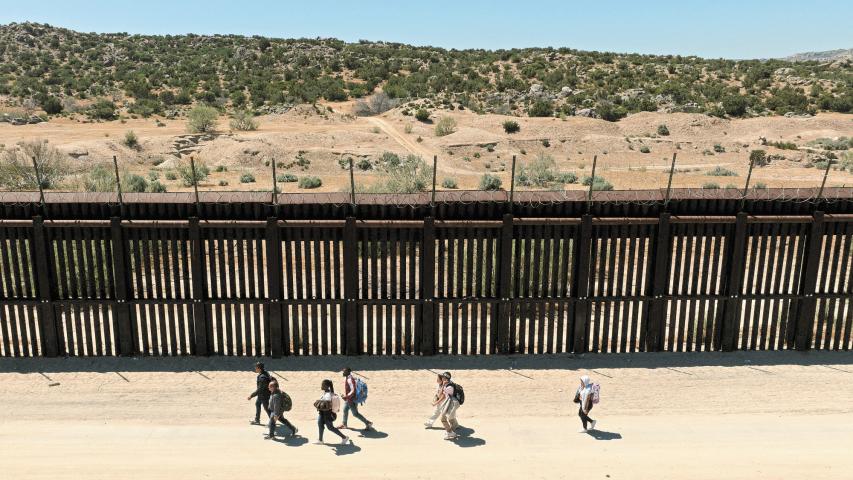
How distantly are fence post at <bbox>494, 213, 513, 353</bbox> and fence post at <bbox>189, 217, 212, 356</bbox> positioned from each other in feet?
15.8

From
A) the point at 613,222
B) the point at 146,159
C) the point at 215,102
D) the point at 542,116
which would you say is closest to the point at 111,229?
the point at 613,222

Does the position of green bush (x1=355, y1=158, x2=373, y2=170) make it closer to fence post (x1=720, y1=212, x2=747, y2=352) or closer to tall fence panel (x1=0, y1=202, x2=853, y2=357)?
tall fence panel (x1=0, y1=202, x2=853, y2=357)

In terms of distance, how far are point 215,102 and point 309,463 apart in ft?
189

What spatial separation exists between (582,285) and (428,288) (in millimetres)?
2538

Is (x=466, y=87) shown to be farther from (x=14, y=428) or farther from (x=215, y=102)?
(x=14, y=428)

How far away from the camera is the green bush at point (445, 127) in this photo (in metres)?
46.6

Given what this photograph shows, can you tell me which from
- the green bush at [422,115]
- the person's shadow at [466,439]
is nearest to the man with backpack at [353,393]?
the person's shadow at [466,439]

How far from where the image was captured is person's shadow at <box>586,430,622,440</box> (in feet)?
29.4

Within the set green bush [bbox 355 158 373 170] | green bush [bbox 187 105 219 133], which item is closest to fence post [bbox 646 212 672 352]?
green bush [bbox 355 158 373 170]

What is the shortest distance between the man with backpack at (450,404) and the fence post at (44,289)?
6.63 m

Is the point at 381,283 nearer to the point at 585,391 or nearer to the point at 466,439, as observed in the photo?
the point at 466,439

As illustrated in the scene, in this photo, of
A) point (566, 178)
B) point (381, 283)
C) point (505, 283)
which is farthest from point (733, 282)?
point (566, 178)

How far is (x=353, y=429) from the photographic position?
30.2ft

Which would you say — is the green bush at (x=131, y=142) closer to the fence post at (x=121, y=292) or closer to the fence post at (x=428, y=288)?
the fence post at (x=121, y=292)
